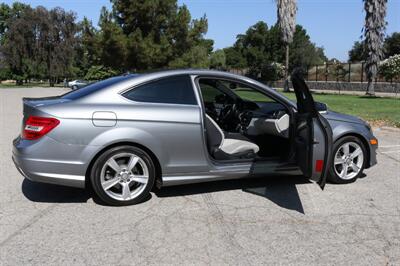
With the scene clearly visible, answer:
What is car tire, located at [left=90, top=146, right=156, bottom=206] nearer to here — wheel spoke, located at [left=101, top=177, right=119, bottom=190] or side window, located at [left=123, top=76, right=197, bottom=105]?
wheel spoke, located at [left=101, top=177, right=119, bottom=190]

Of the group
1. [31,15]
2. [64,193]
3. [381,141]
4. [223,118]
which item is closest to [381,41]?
[381,141]

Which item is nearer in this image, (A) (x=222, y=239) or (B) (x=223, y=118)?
(A) (x=222, y=239)

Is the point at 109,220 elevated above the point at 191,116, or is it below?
below

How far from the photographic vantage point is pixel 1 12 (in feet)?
324

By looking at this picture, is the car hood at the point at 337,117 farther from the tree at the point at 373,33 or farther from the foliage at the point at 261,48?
the foliage at the point at 261,48

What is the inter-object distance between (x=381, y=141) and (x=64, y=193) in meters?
7.12

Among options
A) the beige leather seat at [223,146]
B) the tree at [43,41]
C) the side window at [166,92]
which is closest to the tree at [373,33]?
the beige leather seat at [223,146]

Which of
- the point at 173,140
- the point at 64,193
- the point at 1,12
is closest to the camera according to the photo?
the point at 173,140

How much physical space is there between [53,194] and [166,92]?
1917 millimetres

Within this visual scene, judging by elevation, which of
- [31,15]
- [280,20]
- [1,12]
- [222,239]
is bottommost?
[222,239]

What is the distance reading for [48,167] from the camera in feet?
14.6

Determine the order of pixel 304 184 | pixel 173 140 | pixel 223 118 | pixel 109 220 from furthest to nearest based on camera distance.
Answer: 1. pixel 223 118
2. pixel 304 184
3. pixel 173 140
4. pixel 109 220

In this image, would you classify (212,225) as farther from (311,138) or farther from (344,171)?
(344,171)

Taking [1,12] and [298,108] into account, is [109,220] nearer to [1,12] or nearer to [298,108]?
[298,108]
